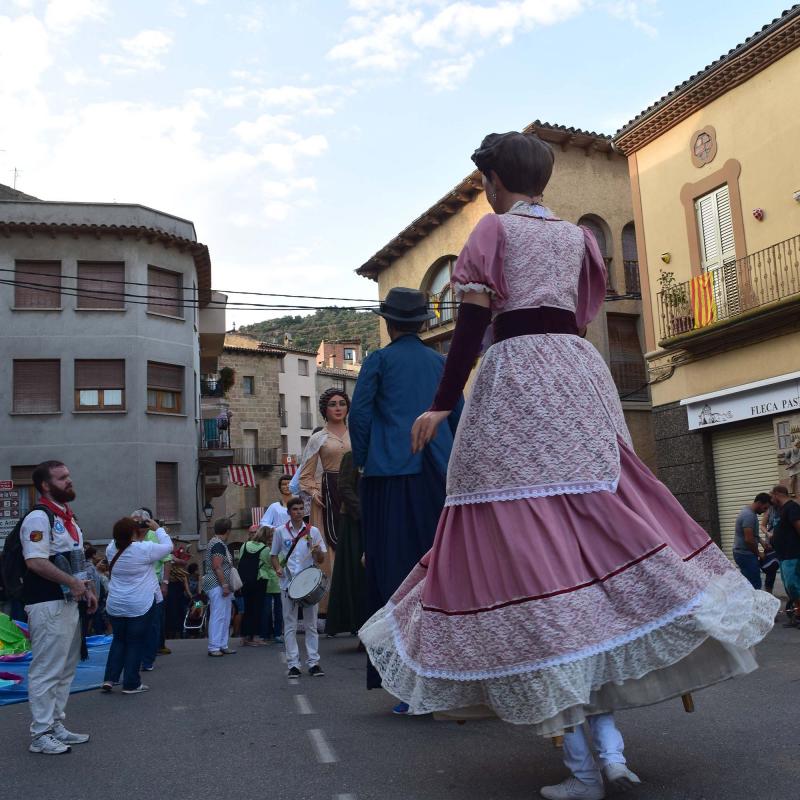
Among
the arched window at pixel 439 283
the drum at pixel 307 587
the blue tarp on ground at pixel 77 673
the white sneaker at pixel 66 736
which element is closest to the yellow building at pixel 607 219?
the arched window at pixel 439 283

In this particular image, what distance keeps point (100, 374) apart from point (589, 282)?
95.9 feet

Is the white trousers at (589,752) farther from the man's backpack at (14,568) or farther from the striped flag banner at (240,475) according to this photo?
Answer: the striped flag banner at (240,475)

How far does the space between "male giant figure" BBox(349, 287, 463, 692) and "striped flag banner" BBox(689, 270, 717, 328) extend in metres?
13.6

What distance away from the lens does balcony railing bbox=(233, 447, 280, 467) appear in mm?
57750

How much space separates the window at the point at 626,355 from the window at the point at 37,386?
17.1m

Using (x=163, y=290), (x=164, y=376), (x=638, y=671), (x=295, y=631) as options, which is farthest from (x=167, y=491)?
(x=638, y=671)

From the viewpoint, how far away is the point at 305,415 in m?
64.5

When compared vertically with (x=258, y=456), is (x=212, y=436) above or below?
below

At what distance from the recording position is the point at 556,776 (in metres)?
3.62

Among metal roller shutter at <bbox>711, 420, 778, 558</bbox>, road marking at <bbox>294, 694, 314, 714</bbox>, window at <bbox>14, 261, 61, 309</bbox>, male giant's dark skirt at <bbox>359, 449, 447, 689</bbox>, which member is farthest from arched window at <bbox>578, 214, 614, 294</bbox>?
male giant's dark skirt at <bbox>359, 449, 447, 689</bbox>

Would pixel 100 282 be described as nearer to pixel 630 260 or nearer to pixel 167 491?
pixel 167 491

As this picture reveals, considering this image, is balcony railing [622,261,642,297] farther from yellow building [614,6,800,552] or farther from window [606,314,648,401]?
yellow building [614,6,800,552]

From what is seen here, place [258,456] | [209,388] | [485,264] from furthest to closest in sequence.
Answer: [258,456] → [209,388] → [485,264]

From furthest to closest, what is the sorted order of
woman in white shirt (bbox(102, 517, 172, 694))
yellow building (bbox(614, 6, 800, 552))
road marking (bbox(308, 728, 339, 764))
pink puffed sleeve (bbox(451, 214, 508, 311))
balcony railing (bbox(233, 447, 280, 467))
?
balcony railing (bbox(233, 447, 280, 467)) < yellow building (bbox(614, 6, 800, 552)) < woman in white shirt (bbox(102, 517, 172, 694)) < road marking (bbox(308, 728, 339, 764)) < pink puffed sleeve (bbox(451, 214, 508, 311))
